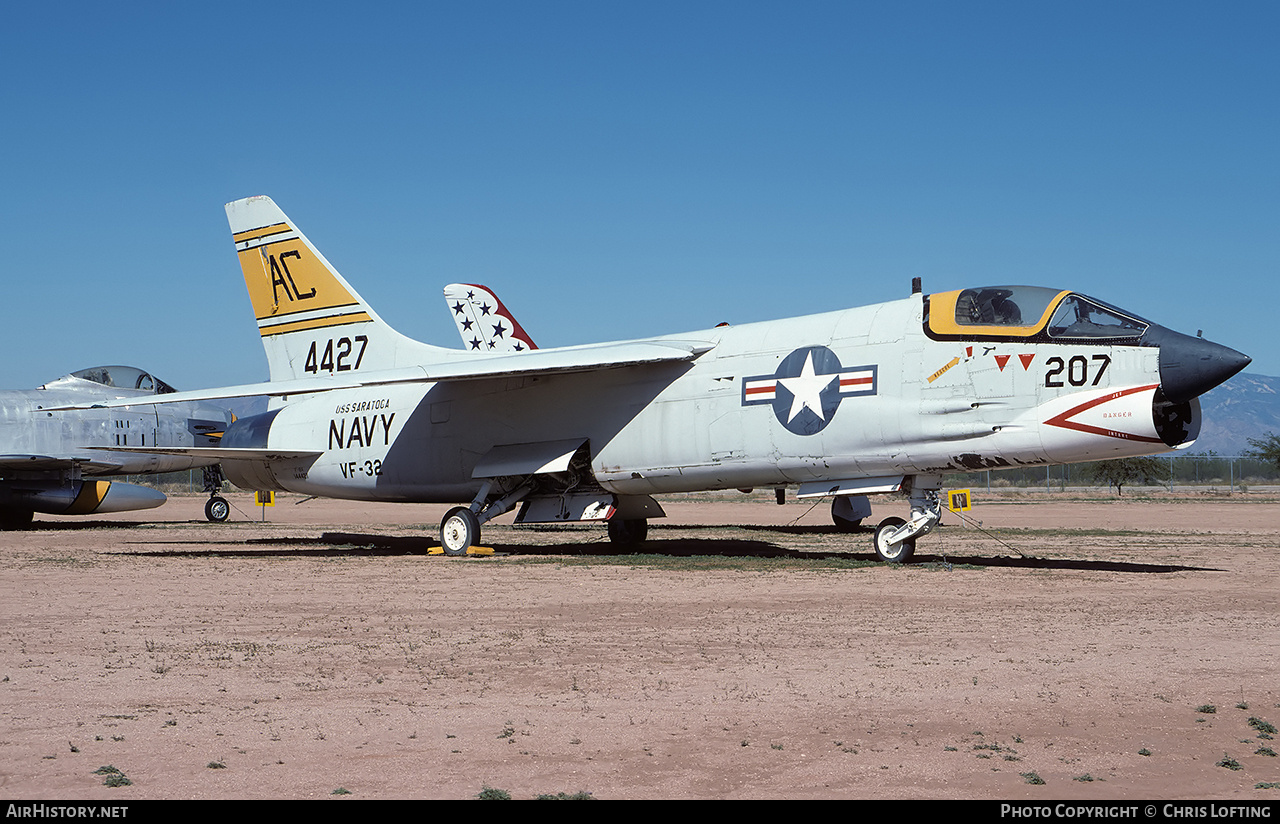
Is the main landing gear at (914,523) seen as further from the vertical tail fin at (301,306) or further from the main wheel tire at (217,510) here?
the main wheel tire at (217,510)

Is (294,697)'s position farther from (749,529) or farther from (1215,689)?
(749,529)

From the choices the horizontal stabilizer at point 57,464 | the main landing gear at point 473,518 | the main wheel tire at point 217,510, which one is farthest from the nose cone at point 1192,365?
the main wheel tire at point 217,510

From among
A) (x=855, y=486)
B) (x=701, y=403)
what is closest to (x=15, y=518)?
(x=701, y=403)

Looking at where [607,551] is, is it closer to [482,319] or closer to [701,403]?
[701,403]

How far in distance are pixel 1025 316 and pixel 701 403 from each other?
4914 mm

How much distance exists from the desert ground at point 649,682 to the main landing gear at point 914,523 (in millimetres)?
372

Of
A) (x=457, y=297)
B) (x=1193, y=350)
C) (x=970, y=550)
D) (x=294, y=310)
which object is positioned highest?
(x=457, y=297)

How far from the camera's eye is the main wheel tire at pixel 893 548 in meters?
15.9

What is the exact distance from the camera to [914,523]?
618 inches

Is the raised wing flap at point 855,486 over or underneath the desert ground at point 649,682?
over
